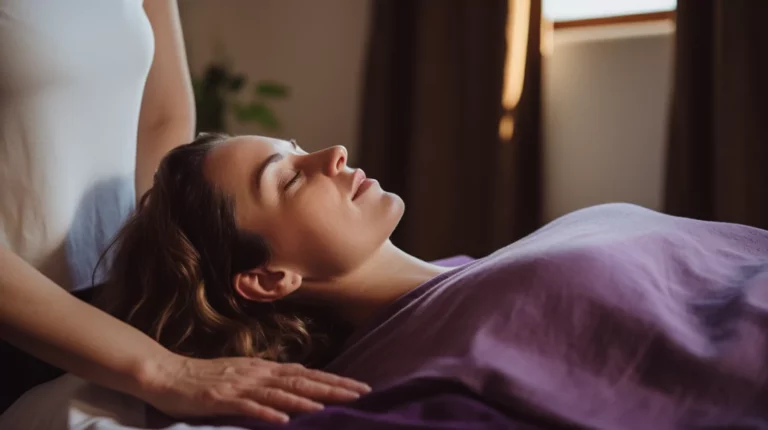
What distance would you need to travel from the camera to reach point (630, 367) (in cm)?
87

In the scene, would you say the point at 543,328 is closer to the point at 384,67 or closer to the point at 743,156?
the point at 743,156

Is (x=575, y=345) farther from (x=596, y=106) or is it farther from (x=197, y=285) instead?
(x=596, y=106)

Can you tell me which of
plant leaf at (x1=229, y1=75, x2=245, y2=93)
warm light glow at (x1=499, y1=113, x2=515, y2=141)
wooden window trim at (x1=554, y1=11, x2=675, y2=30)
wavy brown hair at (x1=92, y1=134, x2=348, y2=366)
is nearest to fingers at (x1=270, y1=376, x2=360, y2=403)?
wavy brown hair at (x1=92, y1=134, x2=348, y2=366)

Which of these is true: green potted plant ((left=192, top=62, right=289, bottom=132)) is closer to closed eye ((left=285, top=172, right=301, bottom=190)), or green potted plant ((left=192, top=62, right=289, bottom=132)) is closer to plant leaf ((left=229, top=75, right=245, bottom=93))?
plant leaf ((left=229, top=75, right=245, bottom=93))

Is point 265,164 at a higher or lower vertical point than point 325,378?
higher

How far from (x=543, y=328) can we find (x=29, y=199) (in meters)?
0.77

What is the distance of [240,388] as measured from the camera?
36.0 inches

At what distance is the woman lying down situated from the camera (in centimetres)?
85

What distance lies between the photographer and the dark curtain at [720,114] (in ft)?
7.49

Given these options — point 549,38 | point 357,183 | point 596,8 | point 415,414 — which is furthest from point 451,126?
point 415,414

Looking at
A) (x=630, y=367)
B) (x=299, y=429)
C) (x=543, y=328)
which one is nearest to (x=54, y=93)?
(x=299, y=429)

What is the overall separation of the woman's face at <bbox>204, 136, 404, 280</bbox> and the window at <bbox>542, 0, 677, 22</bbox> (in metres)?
1.76

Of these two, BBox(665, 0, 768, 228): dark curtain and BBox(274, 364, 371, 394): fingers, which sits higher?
BBox(665, 0, 768, 228): dark curtain

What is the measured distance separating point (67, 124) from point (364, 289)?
0.52 meters
